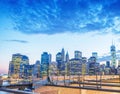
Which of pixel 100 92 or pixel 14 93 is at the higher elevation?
pixel 14 93

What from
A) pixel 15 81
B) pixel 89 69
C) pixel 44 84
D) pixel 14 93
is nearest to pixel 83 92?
pixel 44 84

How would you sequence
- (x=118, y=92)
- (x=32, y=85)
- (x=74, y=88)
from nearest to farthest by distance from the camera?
(x=118, y=92)
(x=74, y=88)
(x=32, y=85)

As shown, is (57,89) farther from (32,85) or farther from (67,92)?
(32,85)

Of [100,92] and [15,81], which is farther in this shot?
[15,81]

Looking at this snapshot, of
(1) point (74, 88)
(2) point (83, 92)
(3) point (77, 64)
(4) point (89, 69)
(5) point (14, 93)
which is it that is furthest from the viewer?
(3) point (77, 64)

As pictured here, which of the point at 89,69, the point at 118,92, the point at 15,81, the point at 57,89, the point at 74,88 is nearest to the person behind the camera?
the point at 118,92

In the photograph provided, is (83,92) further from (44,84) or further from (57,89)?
(44,84)

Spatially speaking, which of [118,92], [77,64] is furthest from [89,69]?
[118,92]

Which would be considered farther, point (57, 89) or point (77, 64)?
point (77, 64)

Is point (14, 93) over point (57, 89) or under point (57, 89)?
over
